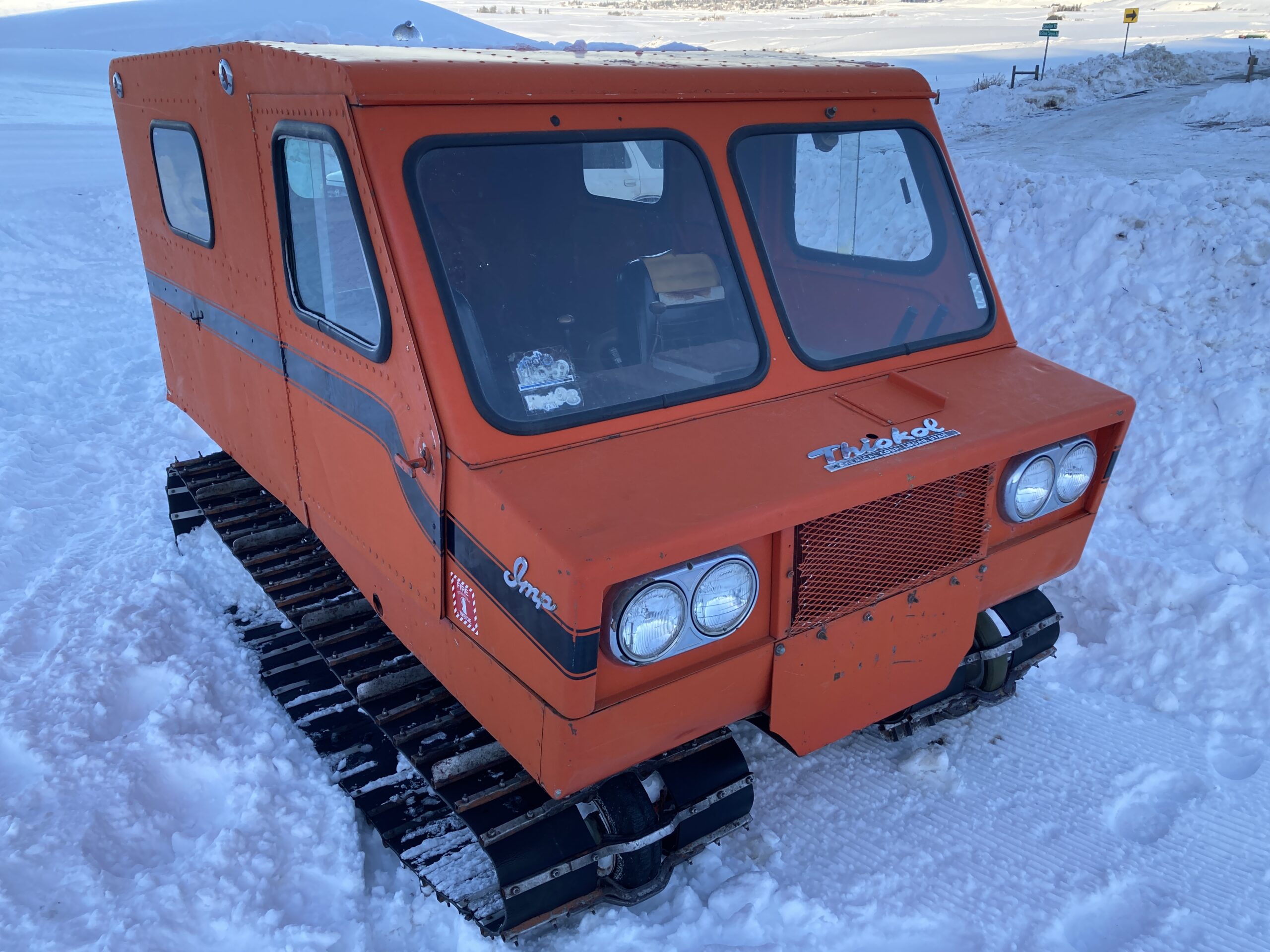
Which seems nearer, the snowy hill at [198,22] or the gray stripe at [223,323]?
the gray stripe at [223,323]

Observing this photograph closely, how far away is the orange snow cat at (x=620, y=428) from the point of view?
2646mm

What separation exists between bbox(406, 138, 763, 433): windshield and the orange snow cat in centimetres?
1

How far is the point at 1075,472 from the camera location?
133 inches

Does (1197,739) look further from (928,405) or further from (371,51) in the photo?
(371,51)

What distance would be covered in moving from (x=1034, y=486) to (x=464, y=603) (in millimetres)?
1896

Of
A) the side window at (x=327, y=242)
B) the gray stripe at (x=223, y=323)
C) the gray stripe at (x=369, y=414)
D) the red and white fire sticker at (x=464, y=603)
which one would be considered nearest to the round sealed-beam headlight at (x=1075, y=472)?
the red and white fire sticker at (x=464, y=603)

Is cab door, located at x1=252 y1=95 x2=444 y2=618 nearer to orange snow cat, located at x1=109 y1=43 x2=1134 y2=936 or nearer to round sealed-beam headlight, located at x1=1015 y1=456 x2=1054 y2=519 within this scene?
orange snow cat, located at x1=109 y1=43 x2=1134 y2=936

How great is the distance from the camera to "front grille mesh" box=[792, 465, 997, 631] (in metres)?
2.83

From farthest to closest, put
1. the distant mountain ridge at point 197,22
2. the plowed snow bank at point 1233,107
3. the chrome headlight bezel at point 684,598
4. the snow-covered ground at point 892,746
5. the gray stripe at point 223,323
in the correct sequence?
1. the distant mountain ridge at point 197,22
2. the plowed snow bank at point 1233,107
3. the gray stripe at point 223,323
4. the snow-covered ground at point 892,746
5. the chrome headlight bezel at point 684,598

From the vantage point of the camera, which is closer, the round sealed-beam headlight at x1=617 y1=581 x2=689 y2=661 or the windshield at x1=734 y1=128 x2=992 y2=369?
the round sealed-beam headlight at x1=617 y1=581 x2=689 y2=661

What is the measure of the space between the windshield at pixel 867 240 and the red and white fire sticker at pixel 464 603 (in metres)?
1.46

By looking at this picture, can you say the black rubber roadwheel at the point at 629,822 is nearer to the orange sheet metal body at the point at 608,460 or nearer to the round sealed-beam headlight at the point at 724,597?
the orange sheet metal body at the point at 608,460

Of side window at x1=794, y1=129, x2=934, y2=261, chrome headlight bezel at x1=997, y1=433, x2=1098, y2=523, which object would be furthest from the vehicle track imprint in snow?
side window at x1=794, y1=129, x2=934, y2=261

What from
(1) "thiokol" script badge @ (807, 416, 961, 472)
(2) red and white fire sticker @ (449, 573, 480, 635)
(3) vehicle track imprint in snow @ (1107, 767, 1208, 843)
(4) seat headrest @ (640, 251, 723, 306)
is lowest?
(3) vehicle track imprint in snow @ (1107, 767, 1208, 843)
